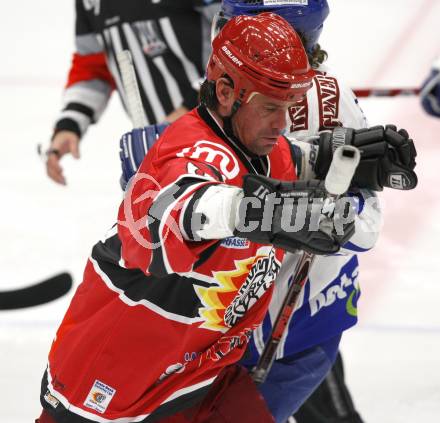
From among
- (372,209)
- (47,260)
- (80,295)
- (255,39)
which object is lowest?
(47,260)

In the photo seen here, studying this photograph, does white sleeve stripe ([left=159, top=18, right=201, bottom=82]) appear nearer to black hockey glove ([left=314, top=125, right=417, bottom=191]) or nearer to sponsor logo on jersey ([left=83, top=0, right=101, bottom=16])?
sponsor logo on jersey ([left=83, top=0, right=101, bottom=16])

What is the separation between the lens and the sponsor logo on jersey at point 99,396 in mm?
1727

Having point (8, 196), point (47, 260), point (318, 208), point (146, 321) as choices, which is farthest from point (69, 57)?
point (318, 208)

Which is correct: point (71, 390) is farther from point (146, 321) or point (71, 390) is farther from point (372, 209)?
point (372, 209)

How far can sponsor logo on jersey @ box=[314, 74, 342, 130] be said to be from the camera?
6.52 feet

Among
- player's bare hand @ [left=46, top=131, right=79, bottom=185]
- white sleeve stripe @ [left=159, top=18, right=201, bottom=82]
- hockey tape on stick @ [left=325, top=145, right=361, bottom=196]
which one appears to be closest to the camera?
hockey tape on stick @ [left=325, top=145, right=361, bottom=196]

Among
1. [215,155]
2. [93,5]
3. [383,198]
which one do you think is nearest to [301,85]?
[215,155]

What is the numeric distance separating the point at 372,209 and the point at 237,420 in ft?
1.61

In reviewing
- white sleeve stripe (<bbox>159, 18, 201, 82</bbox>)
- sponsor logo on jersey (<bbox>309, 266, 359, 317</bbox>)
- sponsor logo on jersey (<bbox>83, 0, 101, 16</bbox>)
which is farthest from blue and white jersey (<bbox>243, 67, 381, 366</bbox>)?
sponsor logo on jersey (<bbox>83, 0, 101, 16</bbox>)

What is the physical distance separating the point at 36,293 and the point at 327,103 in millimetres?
1024

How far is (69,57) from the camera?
5.12 m

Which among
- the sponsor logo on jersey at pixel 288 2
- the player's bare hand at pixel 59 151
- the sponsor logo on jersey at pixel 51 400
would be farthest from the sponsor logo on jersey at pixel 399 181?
the player's bare hand at pixel 59 151

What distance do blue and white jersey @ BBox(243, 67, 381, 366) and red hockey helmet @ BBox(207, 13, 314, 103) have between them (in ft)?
0.98

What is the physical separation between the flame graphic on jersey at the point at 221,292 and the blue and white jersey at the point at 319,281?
0.82 feet
